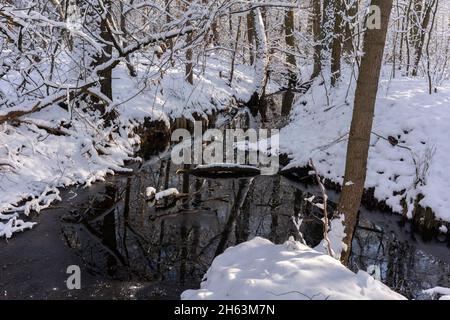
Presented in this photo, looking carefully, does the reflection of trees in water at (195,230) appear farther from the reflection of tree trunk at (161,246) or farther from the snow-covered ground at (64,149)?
the snow-covered ground at (64,149)

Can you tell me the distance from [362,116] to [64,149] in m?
7.65

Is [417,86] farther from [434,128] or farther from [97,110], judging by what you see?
[97,110]

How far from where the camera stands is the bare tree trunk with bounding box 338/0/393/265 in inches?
209

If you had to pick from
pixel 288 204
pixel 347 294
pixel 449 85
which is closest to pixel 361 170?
pixel 347 294

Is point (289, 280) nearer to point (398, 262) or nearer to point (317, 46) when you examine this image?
point (398, 262)

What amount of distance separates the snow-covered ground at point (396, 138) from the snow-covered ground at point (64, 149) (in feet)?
11.9

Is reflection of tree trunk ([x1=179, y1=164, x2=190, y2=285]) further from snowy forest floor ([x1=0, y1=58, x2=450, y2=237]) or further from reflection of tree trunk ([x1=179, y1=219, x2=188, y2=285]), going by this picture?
snowy forest floor ([x1=0, y1=58, x2=450, y2=237])

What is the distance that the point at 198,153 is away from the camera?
42.5ft

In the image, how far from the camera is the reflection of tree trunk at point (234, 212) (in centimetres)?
756

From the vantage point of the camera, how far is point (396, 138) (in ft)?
32.8

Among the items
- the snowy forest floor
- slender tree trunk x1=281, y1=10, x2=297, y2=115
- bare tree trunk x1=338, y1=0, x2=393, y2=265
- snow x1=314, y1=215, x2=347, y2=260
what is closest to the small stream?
the snowy forest floor

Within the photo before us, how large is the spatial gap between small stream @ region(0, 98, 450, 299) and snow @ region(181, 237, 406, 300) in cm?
145

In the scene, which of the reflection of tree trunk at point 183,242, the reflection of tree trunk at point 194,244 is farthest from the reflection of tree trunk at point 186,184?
the reflection of tree trunk at point 194,244

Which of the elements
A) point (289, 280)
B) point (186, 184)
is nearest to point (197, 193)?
point (186, 184)
